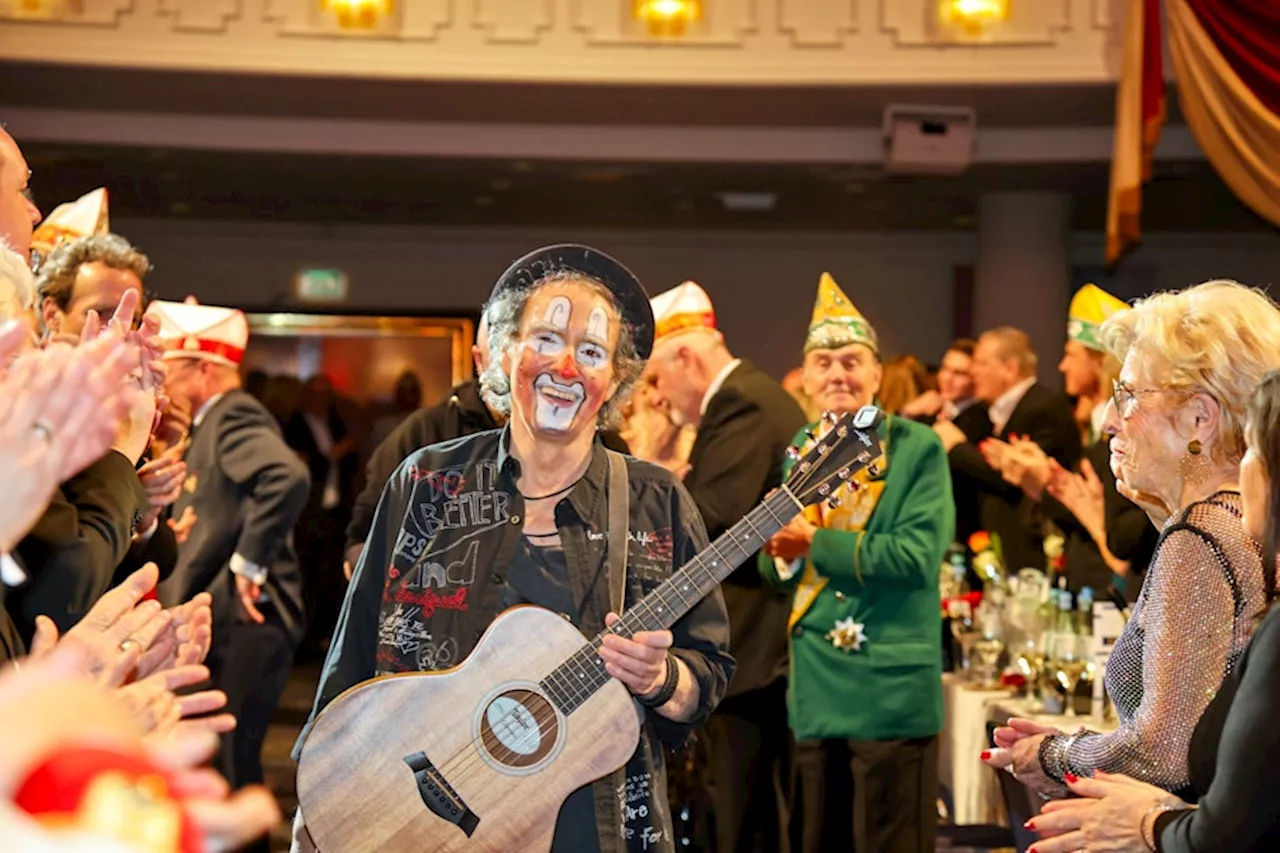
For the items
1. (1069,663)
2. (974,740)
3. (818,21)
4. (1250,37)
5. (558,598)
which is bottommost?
(974,740)

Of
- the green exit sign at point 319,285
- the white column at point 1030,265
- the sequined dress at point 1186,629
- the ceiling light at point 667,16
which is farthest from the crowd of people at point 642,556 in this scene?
the green exit sign at point 319,285

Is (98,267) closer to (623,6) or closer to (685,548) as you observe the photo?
(685,548)

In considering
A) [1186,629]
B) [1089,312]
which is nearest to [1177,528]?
[1186,629]

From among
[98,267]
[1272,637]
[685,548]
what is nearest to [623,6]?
[98,267]

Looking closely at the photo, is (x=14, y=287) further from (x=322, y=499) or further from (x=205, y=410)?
(x=322, y=499)

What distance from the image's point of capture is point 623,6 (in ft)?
28.6

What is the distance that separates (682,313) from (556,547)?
2.55 m

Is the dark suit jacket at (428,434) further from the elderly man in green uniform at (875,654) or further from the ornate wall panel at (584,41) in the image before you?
the ornate wall panel at (584,41)

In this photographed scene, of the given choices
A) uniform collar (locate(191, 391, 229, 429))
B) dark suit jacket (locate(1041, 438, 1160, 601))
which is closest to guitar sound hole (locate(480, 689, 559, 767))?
dark suit jacket (locate(1041, 438, 1160, 601))

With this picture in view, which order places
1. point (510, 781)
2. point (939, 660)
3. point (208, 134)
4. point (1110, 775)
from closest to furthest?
point (1110, 775)
point (510, 781)
point (939, 660)
point (208, 134)

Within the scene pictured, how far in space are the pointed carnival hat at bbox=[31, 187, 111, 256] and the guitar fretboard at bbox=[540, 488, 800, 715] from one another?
272 cm

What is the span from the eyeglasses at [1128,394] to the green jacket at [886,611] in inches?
62.3

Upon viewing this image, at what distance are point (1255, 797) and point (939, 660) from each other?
2.39 m

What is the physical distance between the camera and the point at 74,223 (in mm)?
4555
